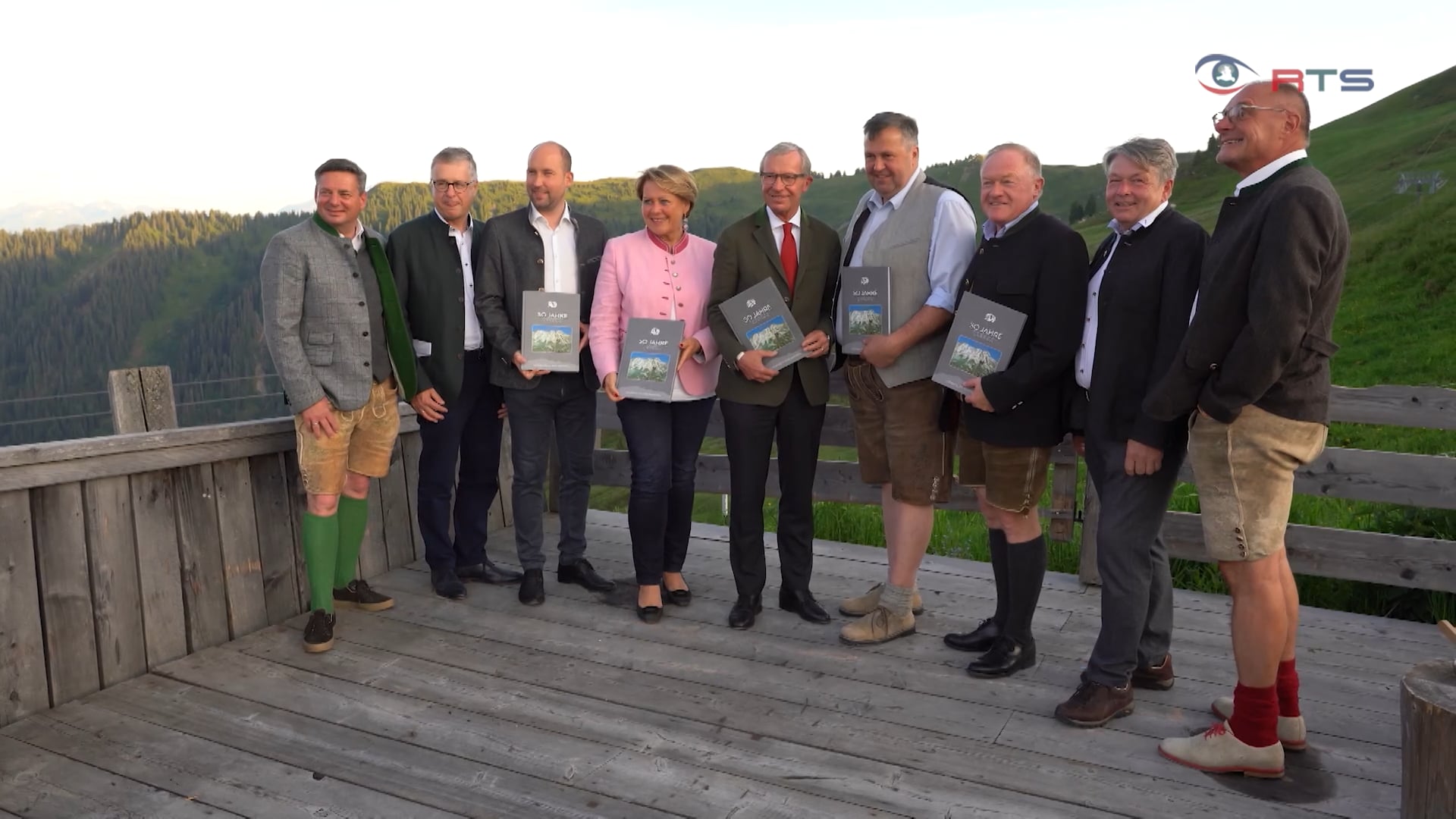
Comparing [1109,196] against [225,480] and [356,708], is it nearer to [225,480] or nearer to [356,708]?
[356,708]

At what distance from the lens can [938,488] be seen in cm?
380

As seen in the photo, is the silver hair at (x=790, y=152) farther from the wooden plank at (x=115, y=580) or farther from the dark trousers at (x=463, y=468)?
the wooden plank at (x=115, y=580)

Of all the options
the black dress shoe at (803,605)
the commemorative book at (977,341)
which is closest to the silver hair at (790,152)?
the commemorative book at (977,341)

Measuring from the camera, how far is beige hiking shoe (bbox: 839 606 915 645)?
3914 millimetres

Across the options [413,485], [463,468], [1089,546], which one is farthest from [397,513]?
[1089,546]

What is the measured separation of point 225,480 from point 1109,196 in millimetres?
3398

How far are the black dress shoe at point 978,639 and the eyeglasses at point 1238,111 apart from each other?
195cm

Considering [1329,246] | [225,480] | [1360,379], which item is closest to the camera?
[1329,246]

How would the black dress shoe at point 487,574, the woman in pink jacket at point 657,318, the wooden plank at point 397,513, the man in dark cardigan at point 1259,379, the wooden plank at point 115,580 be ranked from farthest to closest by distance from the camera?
1. the wooden plank at point 397,513
2. the black dress shoe at point 487,574
3. the woman in pink jacket at point 657,318
4. the wooden plank at point 115,580
5. the man in dark cardigan at point 1259,379

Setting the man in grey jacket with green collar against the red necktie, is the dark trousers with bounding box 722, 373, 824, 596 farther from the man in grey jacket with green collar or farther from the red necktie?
the man in grey jacket with green collar

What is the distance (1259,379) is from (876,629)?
1.78m

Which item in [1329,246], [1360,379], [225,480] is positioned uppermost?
[1329,246]

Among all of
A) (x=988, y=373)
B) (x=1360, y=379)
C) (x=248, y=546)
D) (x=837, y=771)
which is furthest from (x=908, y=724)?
(x=1360, y=379)

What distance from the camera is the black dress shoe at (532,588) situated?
4434 millimetres
